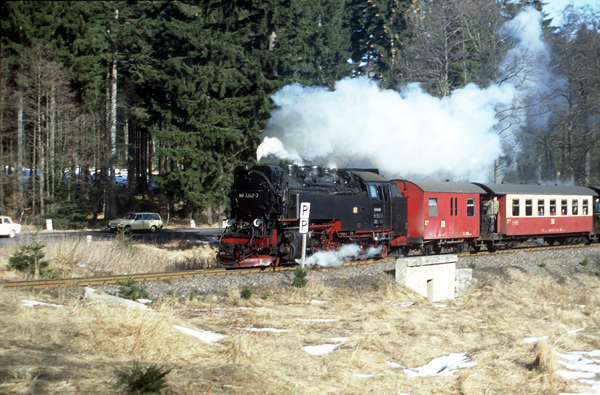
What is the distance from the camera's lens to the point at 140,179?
5134cm

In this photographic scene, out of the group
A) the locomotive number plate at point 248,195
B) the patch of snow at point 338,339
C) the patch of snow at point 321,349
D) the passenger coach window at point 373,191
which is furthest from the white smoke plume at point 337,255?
the patch of snow at point 321,349

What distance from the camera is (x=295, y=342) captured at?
29.7ft

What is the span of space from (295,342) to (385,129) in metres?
17.0

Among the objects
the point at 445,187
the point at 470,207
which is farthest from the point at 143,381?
the point at 470,207

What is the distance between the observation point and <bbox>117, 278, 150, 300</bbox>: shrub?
1118 cm

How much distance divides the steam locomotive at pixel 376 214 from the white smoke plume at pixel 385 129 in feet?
9.84

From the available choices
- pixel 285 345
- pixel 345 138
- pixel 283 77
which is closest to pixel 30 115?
pixel 283 77

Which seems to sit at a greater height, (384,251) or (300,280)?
(384,251)

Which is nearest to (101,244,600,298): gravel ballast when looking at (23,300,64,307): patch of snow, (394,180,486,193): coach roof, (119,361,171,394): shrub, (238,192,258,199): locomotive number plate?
(23,300,64,307): patch of snow

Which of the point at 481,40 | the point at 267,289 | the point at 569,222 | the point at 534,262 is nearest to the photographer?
the point at 267,289

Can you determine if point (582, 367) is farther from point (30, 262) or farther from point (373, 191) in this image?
point (30, 262)

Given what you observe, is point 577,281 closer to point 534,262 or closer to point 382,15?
point 534,262

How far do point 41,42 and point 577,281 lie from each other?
27.4 meters

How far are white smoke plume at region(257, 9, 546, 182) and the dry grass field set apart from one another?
10.1 meters
